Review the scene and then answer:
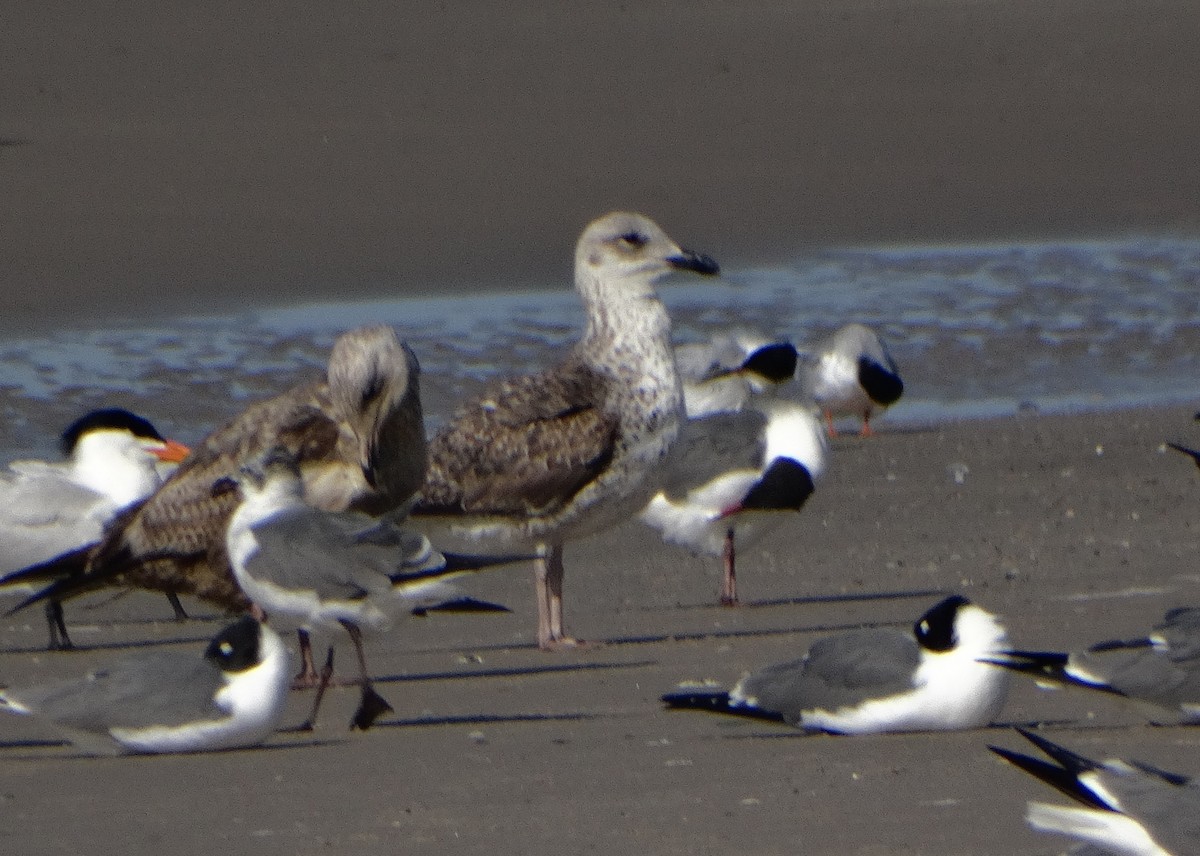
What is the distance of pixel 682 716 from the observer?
21.8 ft

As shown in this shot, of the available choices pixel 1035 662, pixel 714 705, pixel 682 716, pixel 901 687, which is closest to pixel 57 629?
pixel 682 716

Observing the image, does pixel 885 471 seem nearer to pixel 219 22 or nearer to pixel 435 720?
pixel 435 720

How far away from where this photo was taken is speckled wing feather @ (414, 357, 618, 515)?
8.71 m

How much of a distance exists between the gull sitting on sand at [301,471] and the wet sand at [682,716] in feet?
1.28

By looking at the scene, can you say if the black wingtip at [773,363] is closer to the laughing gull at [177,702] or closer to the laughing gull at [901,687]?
the laughing gull at [901,687]

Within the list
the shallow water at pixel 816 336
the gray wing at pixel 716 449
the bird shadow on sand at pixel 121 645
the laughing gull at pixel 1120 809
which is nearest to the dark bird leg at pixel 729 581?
the gray wing at pixel 716 449

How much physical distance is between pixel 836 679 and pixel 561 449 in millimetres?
2645

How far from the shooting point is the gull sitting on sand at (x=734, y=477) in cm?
938

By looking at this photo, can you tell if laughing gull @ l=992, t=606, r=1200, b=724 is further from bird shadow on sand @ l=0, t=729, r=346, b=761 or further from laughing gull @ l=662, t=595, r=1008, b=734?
bird shadow on sand @ l=0, t=729, r=346, b=761

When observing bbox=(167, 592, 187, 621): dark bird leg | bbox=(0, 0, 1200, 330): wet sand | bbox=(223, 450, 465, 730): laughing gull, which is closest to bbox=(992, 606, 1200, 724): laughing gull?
bbox=(223, 450, 465, 730): laughing gull


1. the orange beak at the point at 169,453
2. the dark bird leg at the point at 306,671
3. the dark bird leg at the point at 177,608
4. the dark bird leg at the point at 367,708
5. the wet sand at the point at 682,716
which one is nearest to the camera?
the wet sand at the point at 682,716

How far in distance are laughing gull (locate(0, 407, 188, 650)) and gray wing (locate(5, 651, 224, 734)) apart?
7.39 ft

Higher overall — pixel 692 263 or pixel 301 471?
pixel 692 263

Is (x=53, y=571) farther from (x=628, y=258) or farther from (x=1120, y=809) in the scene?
(x=1120, y=809)
